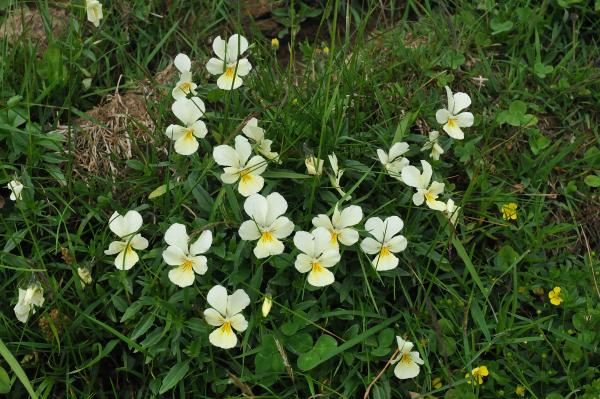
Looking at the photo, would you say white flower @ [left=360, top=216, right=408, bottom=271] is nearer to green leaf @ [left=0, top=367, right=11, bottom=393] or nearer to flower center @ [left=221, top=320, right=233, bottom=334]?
flower center @ [left=221, top=320, right=233, bottom=334]

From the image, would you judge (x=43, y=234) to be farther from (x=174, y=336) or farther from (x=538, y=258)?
(x=538, y=258)

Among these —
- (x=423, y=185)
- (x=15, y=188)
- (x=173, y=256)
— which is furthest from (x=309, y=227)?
(x=15, y=188)

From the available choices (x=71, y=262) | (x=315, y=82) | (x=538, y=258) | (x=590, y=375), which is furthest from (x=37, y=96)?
(x=590, y=375)

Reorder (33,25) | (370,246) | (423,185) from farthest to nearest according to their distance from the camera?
(33,25), (423,185), (370,246)

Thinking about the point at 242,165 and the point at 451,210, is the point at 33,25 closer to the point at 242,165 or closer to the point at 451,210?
the point at 242,165

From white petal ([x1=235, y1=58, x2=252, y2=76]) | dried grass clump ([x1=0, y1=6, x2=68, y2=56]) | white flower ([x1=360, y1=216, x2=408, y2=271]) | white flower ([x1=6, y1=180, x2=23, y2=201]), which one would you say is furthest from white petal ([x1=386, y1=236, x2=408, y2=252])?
dried grass clump ([x1=0, y1=6, x2=68, y2=56])

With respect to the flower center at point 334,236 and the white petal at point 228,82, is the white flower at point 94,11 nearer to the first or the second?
the white petal at point 228,82
